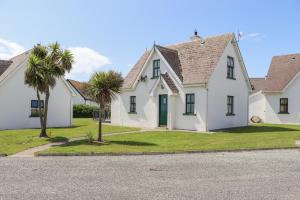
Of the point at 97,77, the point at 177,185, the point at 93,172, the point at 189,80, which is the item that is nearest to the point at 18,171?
the point at 93,172

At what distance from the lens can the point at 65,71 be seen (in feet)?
62.8

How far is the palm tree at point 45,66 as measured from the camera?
1816 centimetres

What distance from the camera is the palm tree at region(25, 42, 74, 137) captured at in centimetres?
1816

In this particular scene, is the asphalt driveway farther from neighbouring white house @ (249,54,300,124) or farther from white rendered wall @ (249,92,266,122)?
white rendered wall @ (249,92,266,122)

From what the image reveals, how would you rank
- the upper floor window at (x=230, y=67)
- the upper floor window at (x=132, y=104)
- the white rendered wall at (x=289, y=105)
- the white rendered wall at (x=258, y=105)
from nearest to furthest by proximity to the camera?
the upper floor window at (x=230, y=67)
the upper floor window at (x=132, y=104)
the white rendered wall at (x=289, y=105)
the white rendered wall at (x=258, y=105)

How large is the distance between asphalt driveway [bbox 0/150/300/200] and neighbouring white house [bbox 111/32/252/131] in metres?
10.9

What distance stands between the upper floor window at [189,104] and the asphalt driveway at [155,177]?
1103 cm

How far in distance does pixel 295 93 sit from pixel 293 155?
2101cm

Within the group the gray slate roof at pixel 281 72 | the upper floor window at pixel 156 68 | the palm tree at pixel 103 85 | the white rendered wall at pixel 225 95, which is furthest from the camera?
the gray slate roof at pixel 281 72

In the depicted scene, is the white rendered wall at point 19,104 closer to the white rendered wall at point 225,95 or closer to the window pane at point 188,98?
the window pane at point 188,98

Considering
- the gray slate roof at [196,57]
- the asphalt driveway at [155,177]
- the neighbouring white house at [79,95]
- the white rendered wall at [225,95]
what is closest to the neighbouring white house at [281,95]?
the white rendered wall at [225,95]

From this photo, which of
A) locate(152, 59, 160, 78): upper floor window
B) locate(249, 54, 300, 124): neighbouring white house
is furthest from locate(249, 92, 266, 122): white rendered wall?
locate(152, 59, 160, 78): upper floor window

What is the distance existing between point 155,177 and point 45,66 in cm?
1162

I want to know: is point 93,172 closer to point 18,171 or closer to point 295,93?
point 18,171
